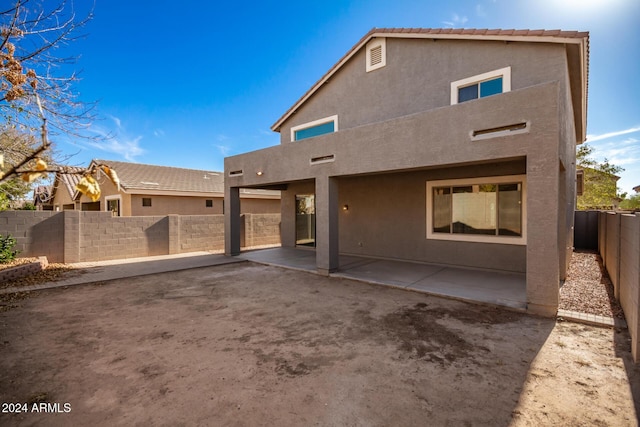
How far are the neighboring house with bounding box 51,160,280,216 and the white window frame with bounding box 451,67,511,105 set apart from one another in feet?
49.3

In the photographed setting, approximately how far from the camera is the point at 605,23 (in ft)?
29.8

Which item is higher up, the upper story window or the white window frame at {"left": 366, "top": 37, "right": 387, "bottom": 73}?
the white window frame at {"left": 366, "top": 37, "right": 387, "bottom": 73}

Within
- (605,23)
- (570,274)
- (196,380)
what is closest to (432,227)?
(570,274)

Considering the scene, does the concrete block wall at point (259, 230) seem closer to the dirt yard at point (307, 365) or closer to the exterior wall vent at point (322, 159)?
the exterior wall vent at point (322, 159)

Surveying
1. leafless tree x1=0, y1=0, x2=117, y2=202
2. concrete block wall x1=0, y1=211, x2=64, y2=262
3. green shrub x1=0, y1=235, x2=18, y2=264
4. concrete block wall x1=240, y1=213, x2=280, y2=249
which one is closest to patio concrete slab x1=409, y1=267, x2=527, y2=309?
leafless tree x1=0, y1=0, x2=117, y2=202

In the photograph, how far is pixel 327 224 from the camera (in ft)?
26.9

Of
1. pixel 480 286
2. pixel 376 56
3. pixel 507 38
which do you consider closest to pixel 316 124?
pixel 376 56

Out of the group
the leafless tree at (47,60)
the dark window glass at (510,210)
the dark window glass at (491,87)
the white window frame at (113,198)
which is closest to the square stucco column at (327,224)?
the dark window glass at (510,210)

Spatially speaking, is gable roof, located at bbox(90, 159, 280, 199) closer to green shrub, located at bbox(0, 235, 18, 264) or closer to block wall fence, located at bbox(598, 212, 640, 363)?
green shrub, located at bbox(0, 235, 18, 264)

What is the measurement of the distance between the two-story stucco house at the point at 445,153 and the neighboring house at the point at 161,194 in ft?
24.6

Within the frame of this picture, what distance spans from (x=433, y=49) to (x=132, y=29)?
9841 millimetres

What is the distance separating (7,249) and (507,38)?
51.3 feet

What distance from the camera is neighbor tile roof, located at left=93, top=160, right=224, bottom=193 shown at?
16328mm

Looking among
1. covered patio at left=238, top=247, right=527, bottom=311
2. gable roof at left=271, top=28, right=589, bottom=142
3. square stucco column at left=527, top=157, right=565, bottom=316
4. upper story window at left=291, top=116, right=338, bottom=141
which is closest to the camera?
square stucco column at left=527, top=157, right=565, bottom=316
